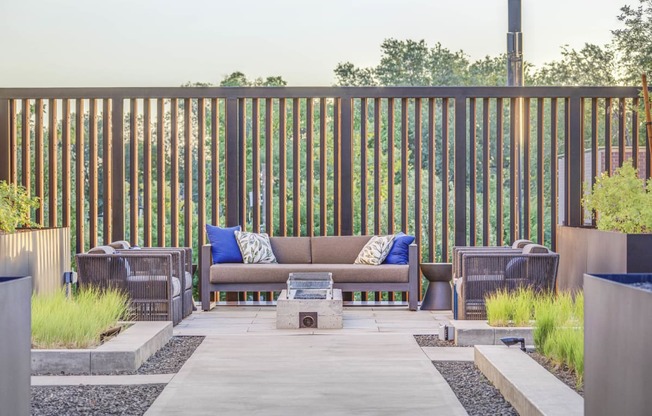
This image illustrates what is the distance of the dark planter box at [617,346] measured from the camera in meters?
2.54

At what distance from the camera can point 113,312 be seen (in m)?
6.40

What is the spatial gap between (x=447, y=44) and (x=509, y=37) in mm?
8291

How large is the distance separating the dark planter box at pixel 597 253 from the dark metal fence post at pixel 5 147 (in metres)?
5.94

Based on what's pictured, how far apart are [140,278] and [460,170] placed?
3.89m

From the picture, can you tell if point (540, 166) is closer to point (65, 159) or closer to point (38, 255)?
point (65, 159)

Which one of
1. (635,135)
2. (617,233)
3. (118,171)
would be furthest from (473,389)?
(118,171)

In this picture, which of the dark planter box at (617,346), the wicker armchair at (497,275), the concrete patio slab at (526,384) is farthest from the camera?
the wicker armchair at (497,275)

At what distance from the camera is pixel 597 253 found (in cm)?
802

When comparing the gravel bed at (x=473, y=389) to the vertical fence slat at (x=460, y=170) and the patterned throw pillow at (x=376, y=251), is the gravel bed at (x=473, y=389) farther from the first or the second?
the vertical fence slat at (x=460, y=170)

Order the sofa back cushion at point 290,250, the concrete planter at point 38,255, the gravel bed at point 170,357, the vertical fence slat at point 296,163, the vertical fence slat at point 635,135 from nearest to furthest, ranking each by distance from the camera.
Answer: the gravel bed at point 170,357 < the concrete planter at point 38,255 < the vertical fence slat at point 635,135 < the sofa back cushion at point 290,250 < the vertical fence slat at point 296,163

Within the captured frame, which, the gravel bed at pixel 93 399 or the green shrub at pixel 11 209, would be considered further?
the green shrub at pixel 11 209

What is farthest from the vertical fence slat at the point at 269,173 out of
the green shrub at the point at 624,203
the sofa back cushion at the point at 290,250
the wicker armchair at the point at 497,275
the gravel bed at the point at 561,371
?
the gravel bed at the point at 561,371

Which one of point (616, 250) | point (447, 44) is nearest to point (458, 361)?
point (616, 250)

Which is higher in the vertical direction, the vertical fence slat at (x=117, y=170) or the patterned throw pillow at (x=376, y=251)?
the vertical fence slat at (x=117, y=170)
